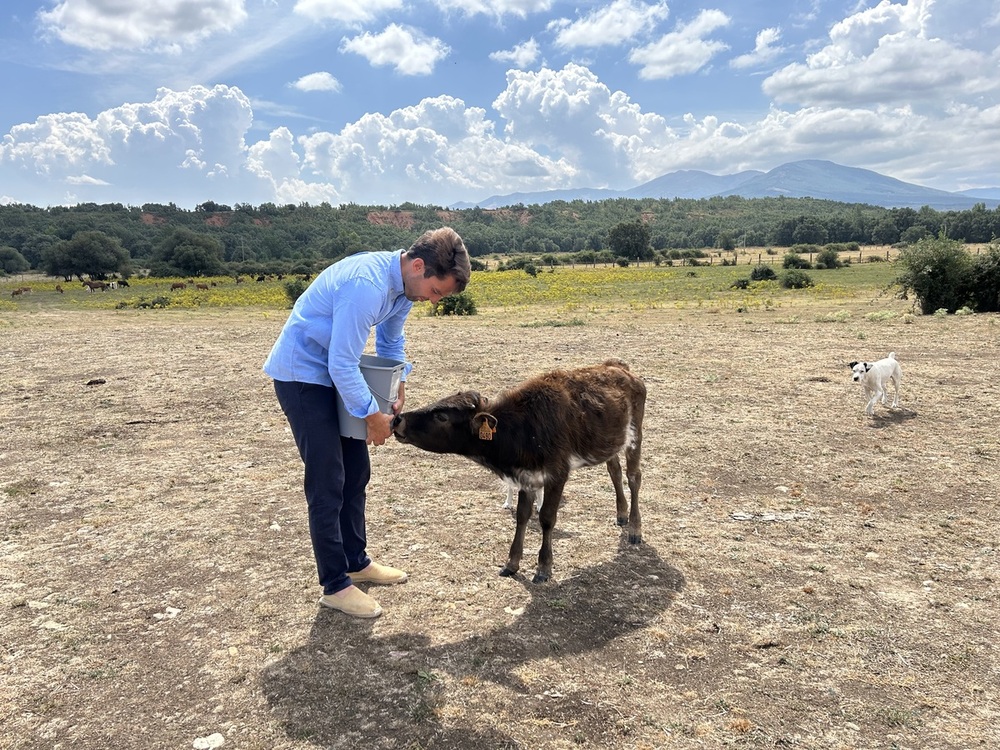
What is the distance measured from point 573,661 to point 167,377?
12.2 m

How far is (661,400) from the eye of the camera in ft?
36.8

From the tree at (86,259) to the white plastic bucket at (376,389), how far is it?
286ft

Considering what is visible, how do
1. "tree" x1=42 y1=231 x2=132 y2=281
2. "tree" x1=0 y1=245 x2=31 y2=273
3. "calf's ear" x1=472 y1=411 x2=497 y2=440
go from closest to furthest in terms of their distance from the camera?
1. "calf's ear" x1=472 y1=411 x2=497 y2=440
2. "tree" x1=42 y1=231 x2=132 y2=281
3. "tree" x1=0 y1=245 x2=31 y2=273

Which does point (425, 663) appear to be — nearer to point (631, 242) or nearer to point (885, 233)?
point (631, 242)

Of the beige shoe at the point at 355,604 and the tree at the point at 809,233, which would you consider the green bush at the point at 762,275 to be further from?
the tree at the point at 809,233

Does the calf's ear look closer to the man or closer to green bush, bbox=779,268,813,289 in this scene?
the man

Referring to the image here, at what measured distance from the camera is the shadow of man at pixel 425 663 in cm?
338

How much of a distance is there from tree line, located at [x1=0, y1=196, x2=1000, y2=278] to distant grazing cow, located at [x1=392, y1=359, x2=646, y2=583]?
7516 cm

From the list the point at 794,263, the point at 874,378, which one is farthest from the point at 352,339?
the point at 794,263

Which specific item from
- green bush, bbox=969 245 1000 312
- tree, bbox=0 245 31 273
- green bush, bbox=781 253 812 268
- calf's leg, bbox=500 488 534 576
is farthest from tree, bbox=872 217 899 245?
tree, bbox=0 245 31 273

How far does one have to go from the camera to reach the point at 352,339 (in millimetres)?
3732

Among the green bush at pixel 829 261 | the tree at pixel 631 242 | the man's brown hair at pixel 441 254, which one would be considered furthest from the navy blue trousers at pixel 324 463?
the tree at pixel 631 242

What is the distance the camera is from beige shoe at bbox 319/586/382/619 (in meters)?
4.39

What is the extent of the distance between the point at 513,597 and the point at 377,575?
1.07 meters
